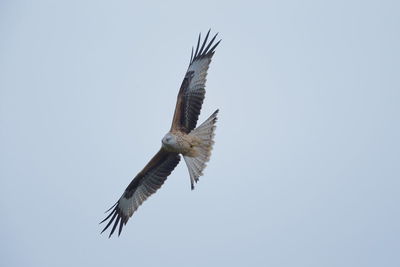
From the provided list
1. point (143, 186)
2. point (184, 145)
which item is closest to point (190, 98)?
point (184, 145)

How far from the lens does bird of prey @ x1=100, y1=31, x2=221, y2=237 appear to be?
10.0 m

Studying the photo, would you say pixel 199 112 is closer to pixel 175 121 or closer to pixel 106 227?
pixel 175 121

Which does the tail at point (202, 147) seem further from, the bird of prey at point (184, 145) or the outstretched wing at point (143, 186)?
the outstretched wing at point (143, 186)

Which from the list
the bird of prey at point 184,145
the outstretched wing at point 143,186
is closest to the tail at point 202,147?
the bird of prey at point 184,145

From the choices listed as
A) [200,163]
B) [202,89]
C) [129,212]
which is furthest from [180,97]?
[129,212]

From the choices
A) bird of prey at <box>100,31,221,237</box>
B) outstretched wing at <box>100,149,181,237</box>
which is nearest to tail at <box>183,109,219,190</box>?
bird of prey at <box>100,31,221,237</box>

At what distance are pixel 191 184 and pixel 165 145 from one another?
0.75 meters

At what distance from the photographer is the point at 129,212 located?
1108 centimetres

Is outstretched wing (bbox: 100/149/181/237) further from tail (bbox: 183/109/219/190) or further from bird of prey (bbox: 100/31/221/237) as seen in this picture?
tail (bbox: 183/109/219/190)

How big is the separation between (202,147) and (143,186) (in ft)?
4.81

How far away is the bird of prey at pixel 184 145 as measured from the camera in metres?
10.0

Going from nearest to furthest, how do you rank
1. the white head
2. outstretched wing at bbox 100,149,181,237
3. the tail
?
1. the tail
2. the white head
3. outstretched wing at bbox 100,149,181,237

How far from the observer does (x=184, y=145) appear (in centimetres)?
1011

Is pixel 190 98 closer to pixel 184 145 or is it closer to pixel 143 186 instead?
pixel 184 145
